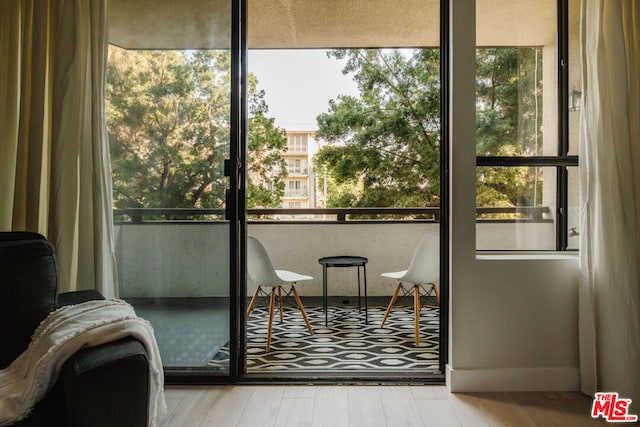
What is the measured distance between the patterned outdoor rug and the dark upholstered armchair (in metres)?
1.22

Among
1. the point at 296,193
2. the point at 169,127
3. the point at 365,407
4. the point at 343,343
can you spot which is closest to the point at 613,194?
the point at 365,407

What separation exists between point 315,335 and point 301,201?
3.22 meters

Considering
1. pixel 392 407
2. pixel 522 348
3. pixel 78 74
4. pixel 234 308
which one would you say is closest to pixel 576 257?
pixel 522 348

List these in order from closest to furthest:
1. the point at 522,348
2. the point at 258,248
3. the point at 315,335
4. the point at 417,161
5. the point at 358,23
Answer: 1. the point at 522,348
2. the point at 258,248
3. the point at 315,335
4. the point at 358,23
5. the point at 417,161

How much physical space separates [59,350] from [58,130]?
1.37 meters

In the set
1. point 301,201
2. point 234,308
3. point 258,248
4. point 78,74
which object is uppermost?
point 78,74

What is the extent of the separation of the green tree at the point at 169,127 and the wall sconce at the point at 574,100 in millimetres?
1866

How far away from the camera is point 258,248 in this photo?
3.47m

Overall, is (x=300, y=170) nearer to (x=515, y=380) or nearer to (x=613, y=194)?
(x=515, y=380)

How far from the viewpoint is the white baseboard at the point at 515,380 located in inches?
96.2

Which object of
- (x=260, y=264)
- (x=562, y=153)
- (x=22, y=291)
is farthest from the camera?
(x=260, y=264)

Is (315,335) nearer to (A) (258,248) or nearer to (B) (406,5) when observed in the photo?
(A) (258,248)

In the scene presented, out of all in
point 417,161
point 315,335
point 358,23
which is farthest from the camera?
point 417,161

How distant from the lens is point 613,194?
7.34 feet
